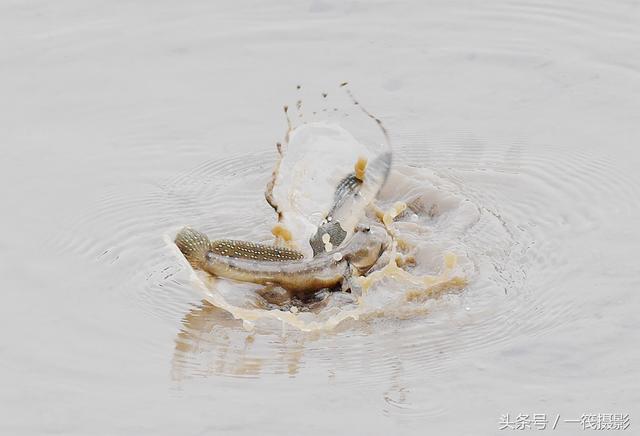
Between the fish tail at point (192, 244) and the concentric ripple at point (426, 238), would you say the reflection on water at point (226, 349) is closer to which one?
the concentric ripple at point (426, 238)

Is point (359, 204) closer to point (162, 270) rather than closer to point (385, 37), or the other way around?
point (162, 270)

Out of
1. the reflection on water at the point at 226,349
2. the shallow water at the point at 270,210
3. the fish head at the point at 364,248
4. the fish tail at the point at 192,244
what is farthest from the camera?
the fish head at the point at 364,248

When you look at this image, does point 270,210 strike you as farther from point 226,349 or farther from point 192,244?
point 226,349

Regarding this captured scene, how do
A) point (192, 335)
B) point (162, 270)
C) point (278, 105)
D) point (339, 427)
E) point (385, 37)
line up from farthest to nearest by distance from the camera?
1. point (385, 37)
2. point (278, 105)
3. point (162, 270)
4. point (192, 335)
5. point (339, 427)

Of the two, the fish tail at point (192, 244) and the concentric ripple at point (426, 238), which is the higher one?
the fish tail at point (192, 244)

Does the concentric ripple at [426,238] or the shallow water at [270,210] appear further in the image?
the concentric ripple at [426,238]

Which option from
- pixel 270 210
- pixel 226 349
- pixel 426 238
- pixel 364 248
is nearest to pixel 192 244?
pixel 226 349

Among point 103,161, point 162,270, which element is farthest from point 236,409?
point 103,161

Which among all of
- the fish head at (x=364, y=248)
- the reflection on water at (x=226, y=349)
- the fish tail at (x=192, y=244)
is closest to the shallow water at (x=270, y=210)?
the reflection on water at (x=226, y=349)
